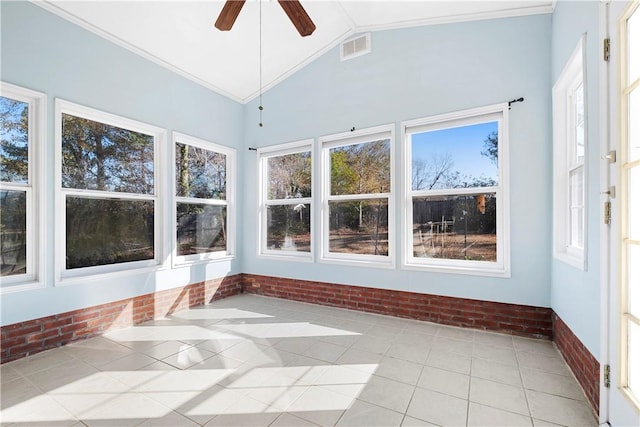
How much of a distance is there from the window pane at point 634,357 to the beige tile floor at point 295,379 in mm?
490

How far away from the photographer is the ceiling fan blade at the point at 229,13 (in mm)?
2385

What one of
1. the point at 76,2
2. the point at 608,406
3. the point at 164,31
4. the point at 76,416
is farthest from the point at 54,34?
the point at 608,406

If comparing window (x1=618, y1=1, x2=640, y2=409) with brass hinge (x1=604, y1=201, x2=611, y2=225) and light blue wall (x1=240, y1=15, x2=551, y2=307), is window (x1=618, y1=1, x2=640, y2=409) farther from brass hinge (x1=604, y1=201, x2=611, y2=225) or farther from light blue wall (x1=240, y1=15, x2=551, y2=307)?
light blue wall (x1=240, y1=15, x2=551, y2=307)

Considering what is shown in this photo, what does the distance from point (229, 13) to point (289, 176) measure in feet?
8.48

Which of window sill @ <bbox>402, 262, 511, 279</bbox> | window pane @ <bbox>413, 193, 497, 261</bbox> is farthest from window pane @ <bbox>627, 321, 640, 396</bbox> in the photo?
window pane @ <bbox>413, 193, 497, 261</bbox>

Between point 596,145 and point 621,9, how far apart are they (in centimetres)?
78

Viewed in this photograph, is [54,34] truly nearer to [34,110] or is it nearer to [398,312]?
[34,110]

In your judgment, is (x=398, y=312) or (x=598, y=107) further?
(x=398, y=312)

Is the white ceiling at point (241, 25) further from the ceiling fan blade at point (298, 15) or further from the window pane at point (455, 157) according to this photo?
the window pane at point (455, 157)

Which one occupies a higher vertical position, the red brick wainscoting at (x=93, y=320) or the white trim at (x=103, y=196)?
the white trim at (x=103, y=196)

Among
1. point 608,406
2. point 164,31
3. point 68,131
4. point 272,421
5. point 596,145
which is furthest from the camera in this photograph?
point 164,31

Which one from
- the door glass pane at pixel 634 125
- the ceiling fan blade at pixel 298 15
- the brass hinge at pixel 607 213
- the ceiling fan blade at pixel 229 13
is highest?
the ceiling fan blade at pixel 298 15

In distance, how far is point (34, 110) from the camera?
2.85m

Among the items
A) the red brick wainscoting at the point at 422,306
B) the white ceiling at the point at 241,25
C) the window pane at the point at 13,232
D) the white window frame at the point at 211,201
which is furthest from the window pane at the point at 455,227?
the window pane at the point at 13,232
